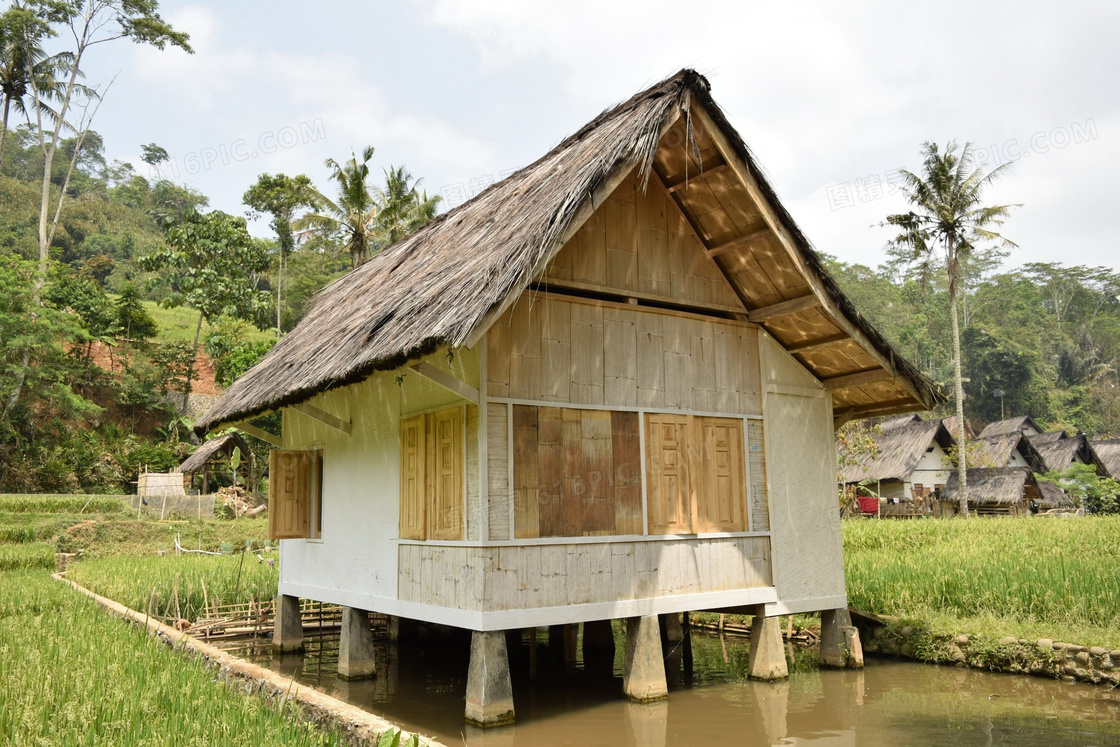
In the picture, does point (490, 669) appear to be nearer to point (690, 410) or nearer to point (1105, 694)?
point (690, 410)

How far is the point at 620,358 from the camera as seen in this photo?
304 inches

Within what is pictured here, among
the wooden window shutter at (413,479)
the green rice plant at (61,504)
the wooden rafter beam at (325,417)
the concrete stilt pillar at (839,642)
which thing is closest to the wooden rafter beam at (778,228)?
the concrete stilt pillar at (839,642)

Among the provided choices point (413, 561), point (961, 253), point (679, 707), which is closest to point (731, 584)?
point (679, 707)

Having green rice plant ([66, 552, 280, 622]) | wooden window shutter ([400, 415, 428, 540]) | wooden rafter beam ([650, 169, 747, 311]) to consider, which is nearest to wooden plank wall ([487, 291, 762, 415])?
wooden rafter beam ([650, 169, 747, 311])

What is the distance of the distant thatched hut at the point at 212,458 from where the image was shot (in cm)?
2714

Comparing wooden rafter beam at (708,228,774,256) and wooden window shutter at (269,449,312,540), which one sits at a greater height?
wooden rafter beam at (708,228,774,256)

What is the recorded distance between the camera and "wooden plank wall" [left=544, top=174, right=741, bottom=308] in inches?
303

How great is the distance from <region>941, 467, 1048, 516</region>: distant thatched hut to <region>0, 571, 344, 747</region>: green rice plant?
28042 mm

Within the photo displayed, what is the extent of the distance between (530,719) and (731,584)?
2.26 m

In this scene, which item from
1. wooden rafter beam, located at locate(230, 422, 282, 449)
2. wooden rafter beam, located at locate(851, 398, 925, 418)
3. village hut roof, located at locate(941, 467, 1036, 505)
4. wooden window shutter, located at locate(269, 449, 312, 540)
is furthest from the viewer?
village hut roof, located at locate(941, 467, 1036, 505)

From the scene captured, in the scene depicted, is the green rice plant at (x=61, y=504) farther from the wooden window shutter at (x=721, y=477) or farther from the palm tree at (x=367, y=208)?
the wooden window shutter at (x=721, y=477)

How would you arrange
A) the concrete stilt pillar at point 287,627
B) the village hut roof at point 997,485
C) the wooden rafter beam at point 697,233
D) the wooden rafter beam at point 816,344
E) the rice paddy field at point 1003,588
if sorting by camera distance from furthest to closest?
the village hut roof at point 997,485 < the concrete stilt pillar at point 287,627 < the rice paddy field at point 1003,588 < the wooden rafter beam at point 816,344 < the wooden rafter beam at point 697,233

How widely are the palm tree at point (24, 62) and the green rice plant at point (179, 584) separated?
Answer: 2453 cm

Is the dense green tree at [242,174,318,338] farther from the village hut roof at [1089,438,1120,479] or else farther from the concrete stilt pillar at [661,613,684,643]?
the village hut roof at [1089,438,1120,479]
